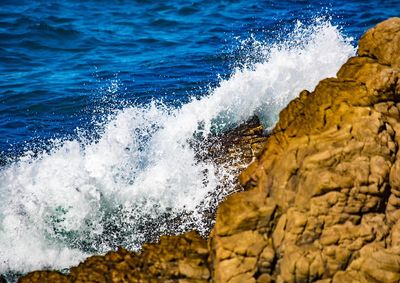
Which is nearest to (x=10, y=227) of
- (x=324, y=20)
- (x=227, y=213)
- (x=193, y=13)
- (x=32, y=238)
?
(x=32, y=238)

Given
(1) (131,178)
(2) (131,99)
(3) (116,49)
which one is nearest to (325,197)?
(1) (131,178)

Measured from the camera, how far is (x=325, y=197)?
605 centimetres

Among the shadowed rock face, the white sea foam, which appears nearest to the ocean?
the white sea foam

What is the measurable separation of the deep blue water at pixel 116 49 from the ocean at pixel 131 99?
2.0 inches

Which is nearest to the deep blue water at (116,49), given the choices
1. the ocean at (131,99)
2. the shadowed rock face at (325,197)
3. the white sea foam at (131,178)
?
the ocean at (131,99)

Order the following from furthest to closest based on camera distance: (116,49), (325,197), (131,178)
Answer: (116,49), (131,178), (325,197)

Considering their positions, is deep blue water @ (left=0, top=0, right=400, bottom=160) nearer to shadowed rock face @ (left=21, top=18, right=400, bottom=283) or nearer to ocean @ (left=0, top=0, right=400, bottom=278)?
ocean @ (left=0, top=0, right=400, bottom=278)

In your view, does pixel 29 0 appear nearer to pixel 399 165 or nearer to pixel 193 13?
pixel 193 13

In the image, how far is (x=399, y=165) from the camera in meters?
6.03

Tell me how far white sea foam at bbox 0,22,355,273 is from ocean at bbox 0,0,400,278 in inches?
0.8

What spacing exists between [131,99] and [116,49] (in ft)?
12.9

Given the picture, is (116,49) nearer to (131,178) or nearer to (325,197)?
(131,178)

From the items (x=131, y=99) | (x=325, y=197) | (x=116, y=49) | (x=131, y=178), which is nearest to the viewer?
(x=325, y=197)

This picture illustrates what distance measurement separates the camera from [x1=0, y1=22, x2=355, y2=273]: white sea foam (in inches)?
365
